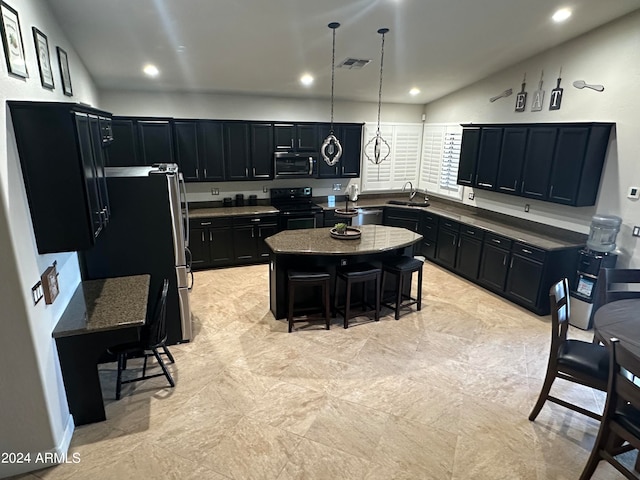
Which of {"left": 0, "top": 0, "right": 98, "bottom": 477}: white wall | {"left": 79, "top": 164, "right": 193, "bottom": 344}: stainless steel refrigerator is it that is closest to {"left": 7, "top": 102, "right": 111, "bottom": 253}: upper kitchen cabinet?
{"left": 0, "top": 0, "right": 98, "bottom": 477}: white wall

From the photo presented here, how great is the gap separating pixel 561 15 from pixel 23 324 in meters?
5.38

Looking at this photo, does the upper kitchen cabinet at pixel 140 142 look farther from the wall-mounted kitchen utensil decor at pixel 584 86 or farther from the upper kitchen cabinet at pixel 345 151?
the wall-mounted kitchen utensil decor at pixel 584 86

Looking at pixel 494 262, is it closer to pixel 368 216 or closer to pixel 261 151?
pixel 368 216

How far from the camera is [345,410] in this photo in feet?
9.52

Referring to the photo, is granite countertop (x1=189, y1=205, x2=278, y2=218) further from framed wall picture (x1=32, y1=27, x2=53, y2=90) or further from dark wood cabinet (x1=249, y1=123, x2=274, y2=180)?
framed wall picture (x1=32, y1=27, x2=53, y2=90)

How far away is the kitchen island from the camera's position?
396cm

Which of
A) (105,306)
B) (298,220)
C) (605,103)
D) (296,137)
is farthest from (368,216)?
(105,306)

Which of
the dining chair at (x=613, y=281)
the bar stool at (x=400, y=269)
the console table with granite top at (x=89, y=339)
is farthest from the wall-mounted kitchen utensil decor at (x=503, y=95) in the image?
the console table with granite top at (x=89, y=339)

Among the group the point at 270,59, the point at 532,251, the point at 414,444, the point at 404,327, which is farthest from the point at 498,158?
the point at 414,444

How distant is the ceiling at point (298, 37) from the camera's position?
3.39 m

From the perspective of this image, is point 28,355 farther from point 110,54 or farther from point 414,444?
point 110,54

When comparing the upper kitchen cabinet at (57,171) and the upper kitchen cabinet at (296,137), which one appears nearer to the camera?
the upper kitchen cabinet at (57,171)

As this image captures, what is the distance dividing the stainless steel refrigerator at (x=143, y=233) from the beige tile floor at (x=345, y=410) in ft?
2.91

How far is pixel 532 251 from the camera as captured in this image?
4492mm
